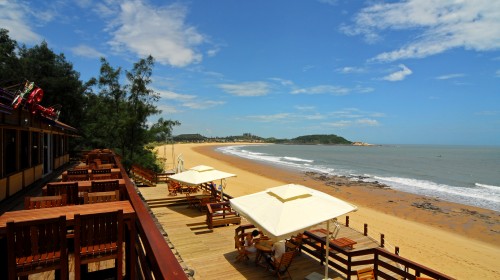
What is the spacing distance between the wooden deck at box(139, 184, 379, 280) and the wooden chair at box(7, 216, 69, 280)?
419cm

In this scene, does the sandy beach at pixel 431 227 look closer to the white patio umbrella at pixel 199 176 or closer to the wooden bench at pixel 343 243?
the wooden bench at pixel 343 243

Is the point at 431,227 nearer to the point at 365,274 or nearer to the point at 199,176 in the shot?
the point at 365,274

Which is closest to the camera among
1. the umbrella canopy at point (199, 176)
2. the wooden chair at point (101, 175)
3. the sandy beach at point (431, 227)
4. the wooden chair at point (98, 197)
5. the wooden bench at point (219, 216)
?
the wooden chair at point (98, 197)

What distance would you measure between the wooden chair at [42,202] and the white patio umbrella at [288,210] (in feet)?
11.6

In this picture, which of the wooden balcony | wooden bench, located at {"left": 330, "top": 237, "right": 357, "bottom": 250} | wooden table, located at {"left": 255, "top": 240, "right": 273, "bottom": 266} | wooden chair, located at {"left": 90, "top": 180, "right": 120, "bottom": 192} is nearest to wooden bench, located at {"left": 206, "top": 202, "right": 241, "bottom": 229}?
the wooden balcony

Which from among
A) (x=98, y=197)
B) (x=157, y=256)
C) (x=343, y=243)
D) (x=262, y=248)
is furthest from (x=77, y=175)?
(x=343, y=243)

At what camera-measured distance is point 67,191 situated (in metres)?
5.39

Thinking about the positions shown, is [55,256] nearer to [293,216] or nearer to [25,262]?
[25,262]

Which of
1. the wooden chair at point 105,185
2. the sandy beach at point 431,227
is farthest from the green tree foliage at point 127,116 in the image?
the wooden chair at point 105,185

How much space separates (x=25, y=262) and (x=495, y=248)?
18.3 m

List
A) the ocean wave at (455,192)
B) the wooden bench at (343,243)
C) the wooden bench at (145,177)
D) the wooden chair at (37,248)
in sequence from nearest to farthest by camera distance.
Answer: the wooden chair at (37,248), the wooden bench at (343,243), the wooden bench at (145,177), the ocean wave at (455,192)

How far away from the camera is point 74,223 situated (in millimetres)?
3020

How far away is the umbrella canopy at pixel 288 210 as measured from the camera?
5.64 meters

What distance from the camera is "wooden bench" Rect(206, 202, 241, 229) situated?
988 centimetres
